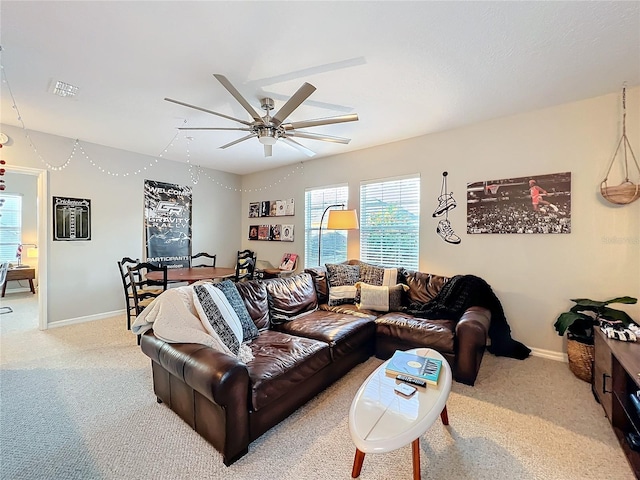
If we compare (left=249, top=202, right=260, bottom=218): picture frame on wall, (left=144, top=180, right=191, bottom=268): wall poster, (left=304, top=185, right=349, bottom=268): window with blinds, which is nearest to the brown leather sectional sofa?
(left=304, top=185, right=349, bottom=268): window with blinds

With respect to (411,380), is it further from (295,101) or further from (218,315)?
(295,101)

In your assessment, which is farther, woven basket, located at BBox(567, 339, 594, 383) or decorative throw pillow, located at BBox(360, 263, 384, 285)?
decorative throw pillow, located at BBox(360, 263, 384, 285)

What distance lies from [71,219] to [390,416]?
487 centimetres

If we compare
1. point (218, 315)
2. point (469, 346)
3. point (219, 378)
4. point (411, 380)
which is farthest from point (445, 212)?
point (219, 378)

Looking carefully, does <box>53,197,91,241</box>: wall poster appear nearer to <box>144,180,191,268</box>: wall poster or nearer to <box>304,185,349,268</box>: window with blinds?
<box>144,180,191,268</box>: wall poster

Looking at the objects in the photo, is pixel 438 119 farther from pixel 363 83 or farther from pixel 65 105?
pixel 65 105

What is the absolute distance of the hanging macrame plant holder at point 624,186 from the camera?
2553 mm

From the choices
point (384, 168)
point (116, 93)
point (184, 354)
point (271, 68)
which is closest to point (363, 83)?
point (271, 68)

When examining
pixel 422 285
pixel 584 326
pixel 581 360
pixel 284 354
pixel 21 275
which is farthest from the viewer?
pixel 21 275

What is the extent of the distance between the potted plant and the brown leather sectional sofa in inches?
28.6

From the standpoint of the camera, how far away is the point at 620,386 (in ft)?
6.12

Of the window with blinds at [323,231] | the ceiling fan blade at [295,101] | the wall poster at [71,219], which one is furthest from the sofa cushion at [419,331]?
the wall poster at [71,219]

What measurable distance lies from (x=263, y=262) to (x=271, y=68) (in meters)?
4.06

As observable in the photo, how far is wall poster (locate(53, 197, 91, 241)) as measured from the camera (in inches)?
156
